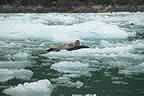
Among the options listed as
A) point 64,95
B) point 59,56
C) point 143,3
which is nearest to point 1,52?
point 59,56

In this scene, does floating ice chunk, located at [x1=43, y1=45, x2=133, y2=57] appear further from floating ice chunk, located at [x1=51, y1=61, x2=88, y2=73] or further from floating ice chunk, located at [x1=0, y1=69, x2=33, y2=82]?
floating ice chunk, located at [x1=0, y1=69, x2=33, y2=82]

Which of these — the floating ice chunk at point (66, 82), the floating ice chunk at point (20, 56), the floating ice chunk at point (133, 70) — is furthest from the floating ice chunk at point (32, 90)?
the floating ice chunk at point (20, 56)

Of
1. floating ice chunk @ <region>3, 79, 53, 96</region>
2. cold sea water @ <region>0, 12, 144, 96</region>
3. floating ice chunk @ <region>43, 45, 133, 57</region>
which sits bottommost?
floating ice chunk @ <region>43, 45, 133, 57</region>

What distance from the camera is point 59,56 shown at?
9383 millimetres

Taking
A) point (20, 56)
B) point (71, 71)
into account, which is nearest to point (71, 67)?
point (71, 71)

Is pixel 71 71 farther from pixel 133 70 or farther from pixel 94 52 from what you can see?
pixel 94 52

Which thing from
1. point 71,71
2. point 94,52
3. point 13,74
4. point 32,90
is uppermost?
point 32,90

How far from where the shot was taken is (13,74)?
6.96 m

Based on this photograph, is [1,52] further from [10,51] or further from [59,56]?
[59,56]

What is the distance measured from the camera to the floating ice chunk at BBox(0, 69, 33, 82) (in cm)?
684

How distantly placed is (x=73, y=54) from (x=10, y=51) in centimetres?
190

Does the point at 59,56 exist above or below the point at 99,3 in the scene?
above

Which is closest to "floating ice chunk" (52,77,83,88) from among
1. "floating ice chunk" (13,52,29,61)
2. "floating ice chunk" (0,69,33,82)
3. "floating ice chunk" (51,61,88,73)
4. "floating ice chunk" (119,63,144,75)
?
"floating ice chunk" (0,69,33,82)

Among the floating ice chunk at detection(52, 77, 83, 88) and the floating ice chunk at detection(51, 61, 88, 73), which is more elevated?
the floating ice chunk at detection(52, 77, 83, 88)
